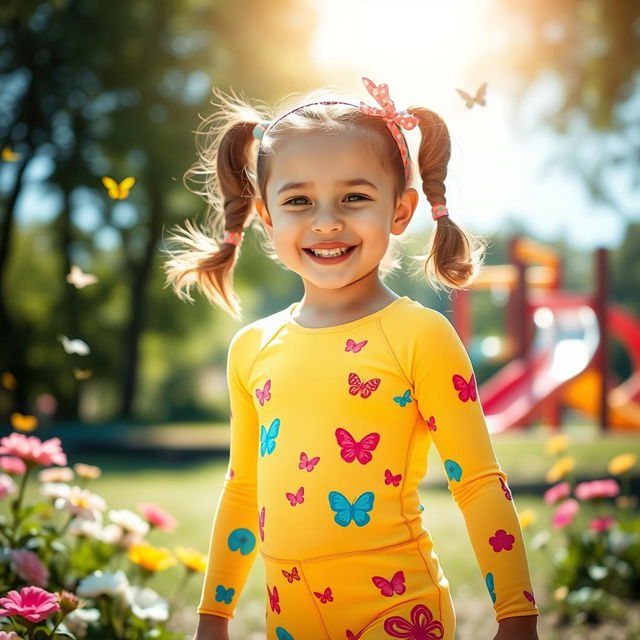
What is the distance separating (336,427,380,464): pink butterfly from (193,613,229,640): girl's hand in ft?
1.97

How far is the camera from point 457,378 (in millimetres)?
1819

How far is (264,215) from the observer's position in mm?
2178

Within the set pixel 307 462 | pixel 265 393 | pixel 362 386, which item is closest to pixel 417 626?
pixel 307 462

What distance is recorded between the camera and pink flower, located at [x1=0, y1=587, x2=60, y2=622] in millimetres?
1850

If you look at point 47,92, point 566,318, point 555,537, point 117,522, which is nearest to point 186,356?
point 47,92

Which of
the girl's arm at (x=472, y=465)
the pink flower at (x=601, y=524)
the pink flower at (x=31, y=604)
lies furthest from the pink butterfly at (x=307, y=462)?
the pink flower at (x=601, y=524)

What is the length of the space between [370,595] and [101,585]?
106 centimetres

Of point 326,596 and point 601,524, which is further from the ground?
point 326,596

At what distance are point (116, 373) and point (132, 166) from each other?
21.4 ft

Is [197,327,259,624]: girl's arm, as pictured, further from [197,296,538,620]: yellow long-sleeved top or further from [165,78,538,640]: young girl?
[197,296,538,620]: yellow long-sleeved top

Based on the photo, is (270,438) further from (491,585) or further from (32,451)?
(32,451)

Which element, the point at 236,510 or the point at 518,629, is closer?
the point at 518,629

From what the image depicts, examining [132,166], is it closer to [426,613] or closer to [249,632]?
[249,632]

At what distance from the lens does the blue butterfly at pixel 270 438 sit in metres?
1.95
